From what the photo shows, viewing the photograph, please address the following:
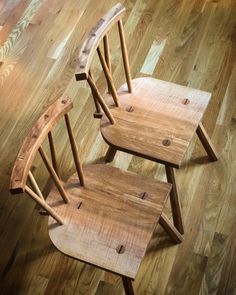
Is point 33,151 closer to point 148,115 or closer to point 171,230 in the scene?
point 148,115

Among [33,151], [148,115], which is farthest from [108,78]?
[33,151]

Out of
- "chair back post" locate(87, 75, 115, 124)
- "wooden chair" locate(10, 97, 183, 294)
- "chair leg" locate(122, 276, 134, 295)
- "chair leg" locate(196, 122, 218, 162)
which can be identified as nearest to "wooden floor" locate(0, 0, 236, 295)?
"chair leg" locate(196, 122, 218, 162)

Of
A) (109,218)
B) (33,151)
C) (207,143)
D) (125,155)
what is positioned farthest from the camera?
(125,155)

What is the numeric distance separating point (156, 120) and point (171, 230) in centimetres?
36

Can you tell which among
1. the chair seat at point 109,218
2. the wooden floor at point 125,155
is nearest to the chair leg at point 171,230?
the wooden floor at point 125,155

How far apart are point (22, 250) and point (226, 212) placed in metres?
0.73

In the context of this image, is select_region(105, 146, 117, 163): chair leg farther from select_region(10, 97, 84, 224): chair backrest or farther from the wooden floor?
select_region(10, 97, 84, 224): chair backrest

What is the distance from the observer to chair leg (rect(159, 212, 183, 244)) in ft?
4.62

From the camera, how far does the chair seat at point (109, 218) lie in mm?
1168

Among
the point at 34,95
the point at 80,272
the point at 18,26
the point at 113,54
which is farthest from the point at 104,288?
the point at 18,26

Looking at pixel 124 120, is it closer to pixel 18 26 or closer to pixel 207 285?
pixel 207 285

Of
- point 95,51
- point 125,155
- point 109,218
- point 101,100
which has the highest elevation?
point 95,51

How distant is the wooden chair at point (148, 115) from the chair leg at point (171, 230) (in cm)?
5

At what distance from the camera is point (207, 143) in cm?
165
